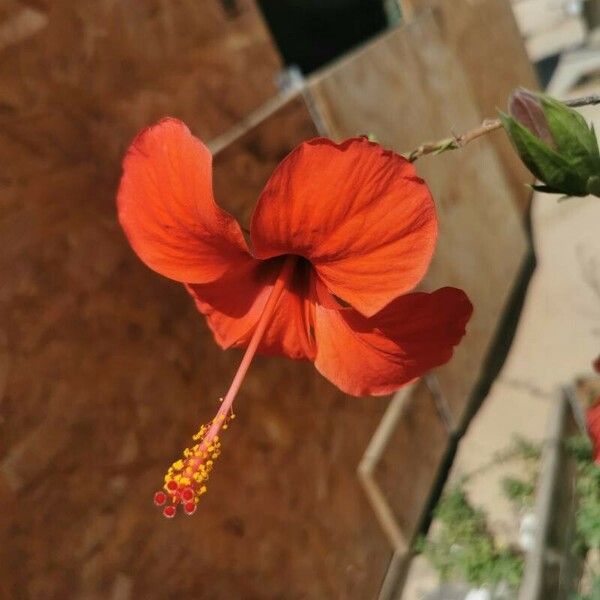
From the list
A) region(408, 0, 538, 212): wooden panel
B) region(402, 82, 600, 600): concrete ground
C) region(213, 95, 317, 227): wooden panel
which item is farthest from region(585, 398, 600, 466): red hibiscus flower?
region(408, 0, 538, 212): wooden panel

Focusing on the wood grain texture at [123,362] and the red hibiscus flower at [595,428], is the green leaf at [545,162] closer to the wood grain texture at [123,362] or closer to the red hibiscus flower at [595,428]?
the red hibiscus flower at [595,428]

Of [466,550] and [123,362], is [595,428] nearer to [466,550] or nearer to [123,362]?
[123,362]

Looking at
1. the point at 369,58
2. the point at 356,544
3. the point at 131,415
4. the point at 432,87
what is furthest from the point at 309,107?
the point at 356,544

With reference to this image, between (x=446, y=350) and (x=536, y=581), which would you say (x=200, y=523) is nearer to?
(x=536, y=581)

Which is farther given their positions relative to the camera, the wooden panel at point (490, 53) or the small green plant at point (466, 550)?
the wooden panel at point (490, 53)

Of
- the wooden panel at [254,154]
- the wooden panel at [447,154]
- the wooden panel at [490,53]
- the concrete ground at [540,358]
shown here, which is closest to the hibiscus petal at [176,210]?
the wooden panel at [254,154]

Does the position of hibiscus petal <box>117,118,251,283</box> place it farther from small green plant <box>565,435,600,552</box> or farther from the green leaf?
small green plant <box>565,435,600,552</box>

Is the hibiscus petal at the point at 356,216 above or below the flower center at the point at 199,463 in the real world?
above

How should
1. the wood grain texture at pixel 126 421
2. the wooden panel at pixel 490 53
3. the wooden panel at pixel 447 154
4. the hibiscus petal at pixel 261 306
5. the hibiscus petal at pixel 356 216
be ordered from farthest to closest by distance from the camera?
the wooden panel at pixel 490 53 → the wooden panel at pixel 447 154 → the wood grain texture at pixel 126 421 → the hibiscus petal at pixel 261 306 → the hibiscus petal at pixel 356 216
